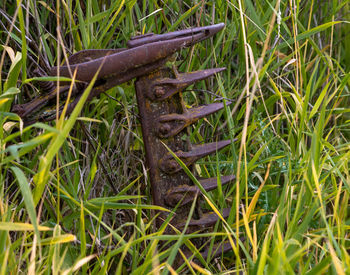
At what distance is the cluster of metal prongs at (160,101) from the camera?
4.87 ft

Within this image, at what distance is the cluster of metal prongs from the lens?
58.5 inches

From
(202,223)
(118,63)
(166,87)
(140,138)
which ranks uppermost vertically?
(118,63)

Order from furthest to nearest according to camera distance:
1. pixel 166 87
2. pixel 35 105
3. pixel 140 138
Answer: pixel 140 138
pixel 166 87
pixel 35 105

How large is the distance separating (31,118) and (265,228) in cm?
78

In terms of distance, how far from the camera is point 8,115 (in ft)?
4.31

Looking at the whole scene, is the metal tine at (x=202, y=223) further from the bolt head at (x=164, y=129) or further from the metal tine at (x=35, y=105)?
the metal tine at (x=35, y=105)

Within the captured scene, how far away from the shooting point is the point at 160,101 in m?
1.59

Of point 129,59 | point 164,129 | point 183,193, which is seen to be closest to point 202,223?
point 183,193

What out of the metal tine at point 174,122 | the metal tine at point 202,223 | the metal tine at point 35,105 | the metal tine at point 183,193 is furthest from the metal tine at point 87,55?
the metal tine at point 202,223

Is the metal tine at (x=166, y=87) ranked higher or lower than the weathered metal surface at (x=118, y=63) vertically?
lower

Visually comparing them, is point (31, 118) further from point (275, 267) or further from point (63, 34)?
point (275, 267)

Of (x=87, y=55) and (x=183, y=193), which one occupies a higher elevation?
(x=87, y=55)

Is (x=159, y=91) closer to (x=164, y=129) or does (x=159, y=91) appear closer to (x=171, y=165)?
(x=164, y=129)

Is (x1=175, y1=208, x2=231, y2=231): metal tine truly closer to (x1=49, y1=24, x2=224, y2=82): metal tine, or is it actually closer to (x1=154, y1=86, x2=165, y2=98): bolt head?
(x1=154, y1=86, x2=165, y2=98): bolt head
